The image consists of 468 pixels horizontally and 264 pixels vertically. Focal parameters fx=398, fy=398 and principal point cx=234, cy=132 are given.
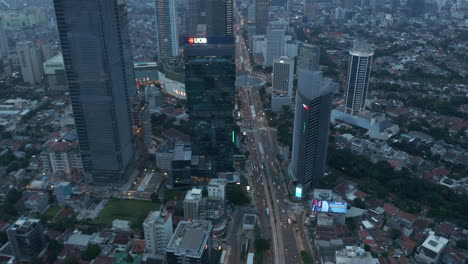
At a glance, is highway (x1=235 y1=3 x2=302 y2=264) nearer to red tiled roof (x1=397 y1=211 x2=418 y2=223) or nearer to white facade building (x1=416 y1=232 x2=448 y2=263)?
white facade building (x1=416 y1=232 x2=448 y2=263)

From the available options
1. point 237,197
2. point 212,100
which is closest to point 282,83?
point 212,100

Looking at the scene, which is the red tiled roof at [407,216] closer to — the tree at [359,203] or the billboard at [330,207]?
the tree at [359,203]

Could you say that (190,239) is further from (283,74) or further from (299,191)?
(283,74)

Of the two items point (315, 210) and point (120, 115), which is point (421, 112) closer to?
point (315, 210)

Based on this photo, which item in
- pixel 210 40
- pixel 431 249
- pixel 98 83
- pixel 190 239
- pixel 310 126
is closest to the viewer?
pixel 190 239

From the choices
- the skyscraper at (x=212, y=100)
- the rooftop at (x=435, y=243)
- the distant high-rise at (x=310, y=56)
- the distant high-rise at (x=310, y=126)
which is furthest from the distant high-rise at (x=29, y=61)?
the rooftop at (x=435, y=243)
